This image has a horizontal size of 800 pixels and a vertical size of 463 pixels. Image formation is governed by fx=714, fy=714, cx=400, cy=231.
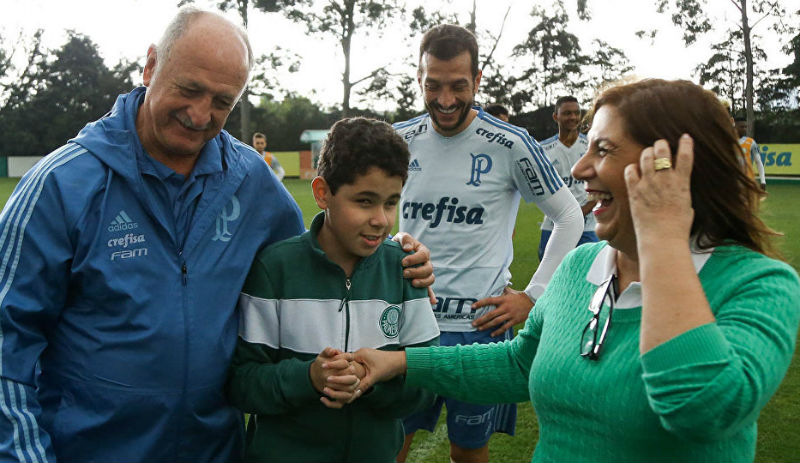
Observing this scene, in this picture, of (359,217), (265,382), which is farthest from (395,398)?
(359,217)

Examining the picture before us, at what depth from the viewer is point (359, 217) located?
2.36 meters

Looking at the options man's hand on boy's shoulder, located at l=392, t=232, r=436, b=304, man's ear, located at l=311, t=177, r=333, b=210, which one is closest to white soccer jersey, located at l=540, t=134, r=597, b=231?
man's hand on boy's shoulder, located at l=392, t=232, r=436, b=304

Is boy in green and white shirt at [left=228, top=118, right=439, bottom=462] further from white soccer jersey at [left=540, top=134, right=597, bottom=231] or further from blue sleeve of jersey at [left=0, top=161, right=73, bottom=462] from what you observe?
white soccer jersey at [left=540, top=134, right=597, bottom=231]

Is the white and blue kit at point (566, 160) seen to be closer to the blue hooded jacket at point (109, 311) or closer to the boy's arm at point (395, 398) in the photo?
the boy's arm at point (395, 398)

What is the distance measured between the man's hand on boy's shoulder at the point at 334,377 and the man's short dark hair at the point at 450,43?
198 centimetres

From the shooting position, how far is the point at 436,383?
7.43 feet

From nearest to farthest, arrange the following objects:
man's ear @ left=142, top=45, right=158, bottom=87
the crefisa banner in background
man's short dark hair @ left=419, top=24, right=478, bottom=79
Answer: man's ear @ left=142, top=45, right=158, bottom=87 < man's short dark hair @ left=419, top=24, right=478, bottom=79 < the crefisa banner in background

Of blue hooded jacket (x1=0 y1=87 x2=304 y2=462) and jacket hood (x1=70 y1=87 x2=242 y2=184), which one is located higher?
jacket hood (x1=70 y1=87 x2=242 y2=184)

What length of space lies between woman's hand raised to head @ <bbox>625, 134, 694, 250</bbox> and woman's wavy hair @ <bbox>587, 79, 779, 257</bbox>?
0.33 feet

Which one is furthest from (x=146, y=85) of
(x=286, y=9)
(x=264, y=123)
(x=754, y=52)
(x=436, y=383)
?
(x=264, y=123)

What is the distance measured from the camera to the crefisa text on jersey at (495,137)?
369 cm

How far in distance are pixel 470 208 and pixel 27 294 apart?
2213 mm

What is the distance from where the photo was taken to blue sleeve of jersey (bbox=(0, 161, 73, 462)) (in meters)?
1.96

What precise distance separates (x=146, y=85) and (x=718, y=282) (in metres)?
1.88
